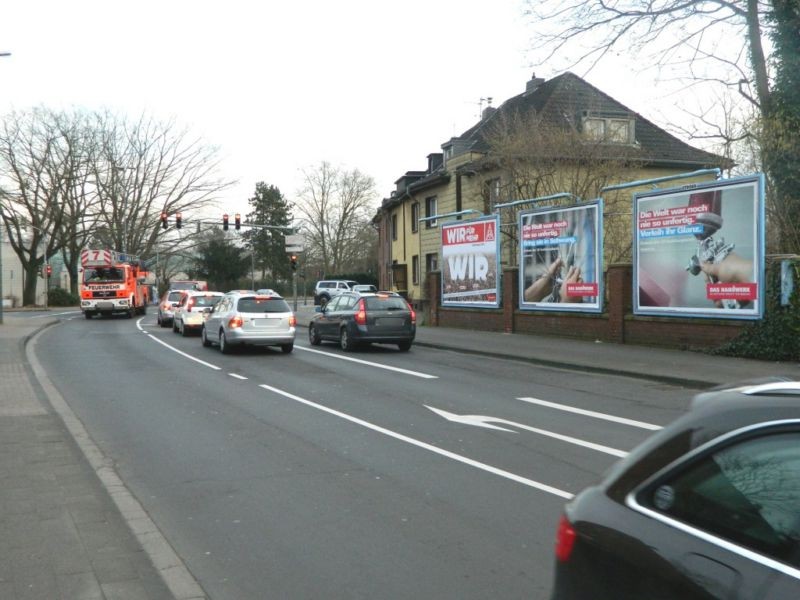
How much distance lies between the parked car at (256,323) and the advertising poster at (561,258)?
7333 millimetres

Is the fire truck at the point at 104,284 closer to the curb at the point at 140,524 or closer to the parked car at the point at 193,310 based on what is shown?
the parked car at the point at 193,310

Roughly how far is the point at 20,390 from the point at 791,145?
16150 mm

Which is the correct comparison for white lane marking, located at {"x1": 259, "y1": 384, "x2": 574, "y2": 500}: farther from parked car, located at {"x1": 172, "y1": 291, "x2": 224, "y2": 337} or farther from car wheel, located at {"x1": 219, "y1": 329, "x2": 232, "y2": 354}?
parked car, located at {"x1": 172, "y1": 291, "x2": 224, "y2": 337}

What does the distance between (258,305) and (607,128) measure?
47.7 feet

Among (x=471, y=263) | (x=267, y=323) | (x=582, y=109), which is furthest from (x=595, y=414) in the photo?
(x=582, y=109)

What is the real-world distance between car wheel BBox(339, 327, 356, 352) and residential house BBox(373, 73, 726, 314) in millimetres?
7199

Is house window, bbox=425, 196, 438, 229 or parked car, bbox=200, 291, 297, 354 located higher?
house window, bbox=425, 196, 438, 229

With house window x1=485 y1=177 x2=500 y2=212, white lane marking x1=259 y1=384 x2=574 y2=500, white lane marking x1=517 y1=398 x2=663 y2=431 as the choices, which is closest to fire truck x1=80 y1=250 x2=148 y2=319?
house window x1=485 y1=177 x2=500 y2=212

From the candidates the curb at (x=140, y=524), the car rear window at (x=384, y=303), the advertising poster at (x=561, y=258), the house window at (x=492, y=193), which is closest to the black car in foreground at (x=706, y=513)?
the curb at (x=140, y=524)

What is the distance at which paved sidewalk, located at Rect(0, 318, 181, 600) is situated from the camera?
433 centimetres

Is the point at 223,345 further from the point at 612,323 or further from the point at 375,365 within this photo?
Result: the point at 612,323

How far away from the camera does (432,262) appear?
41656 millimetres

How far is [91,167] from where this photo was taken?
182 ft

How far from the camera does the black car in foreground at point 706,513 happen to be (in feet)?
7.01
